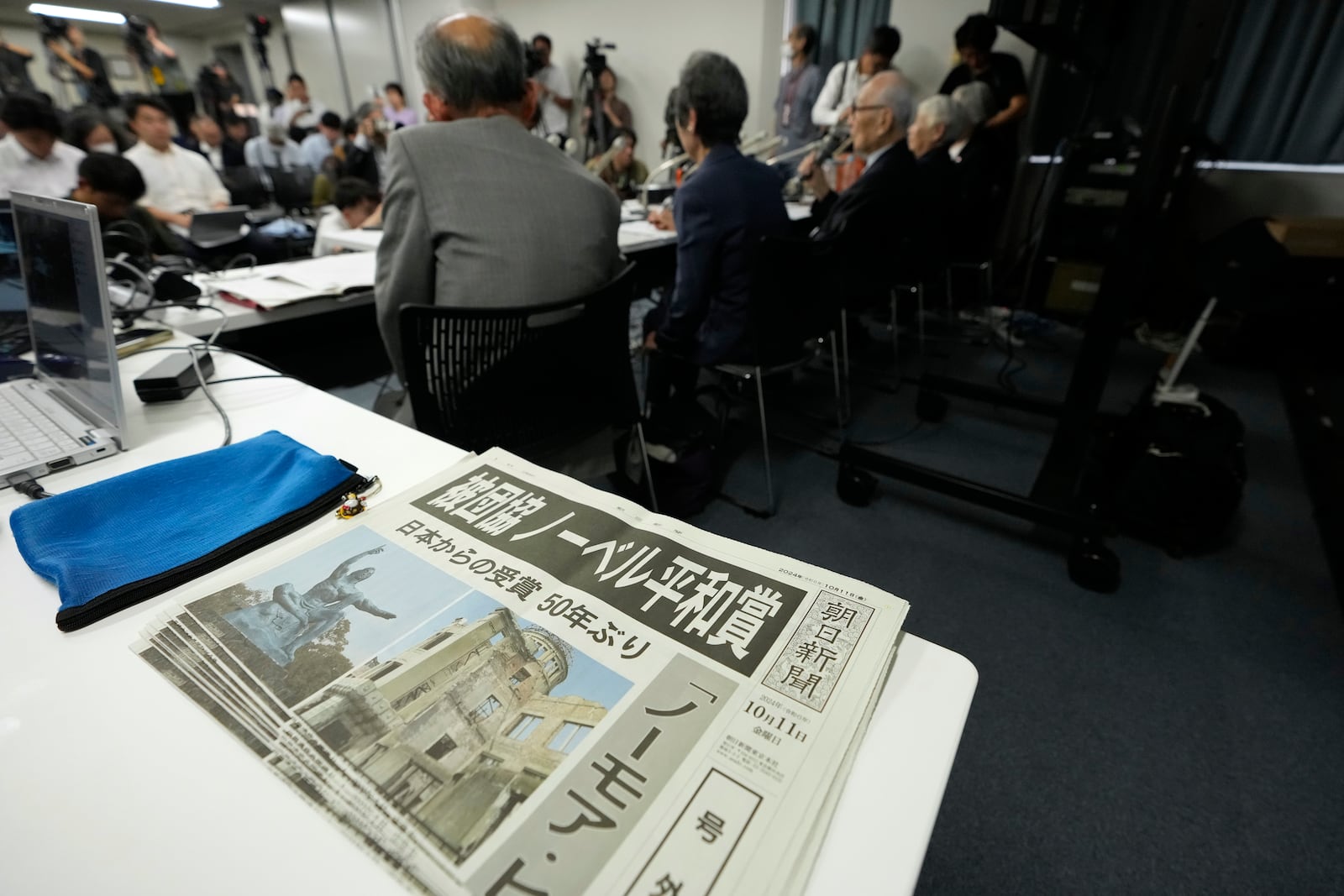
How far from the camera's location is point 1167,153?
124 cm

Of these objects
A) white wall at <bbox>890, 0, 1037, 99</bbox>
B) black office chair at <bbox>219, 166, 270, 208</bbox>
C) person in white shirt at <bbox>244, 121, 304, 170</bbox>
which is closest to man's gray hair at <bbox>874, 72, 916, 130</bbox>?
white wall at <bbox>890, 0, 1037, 99</bbox>

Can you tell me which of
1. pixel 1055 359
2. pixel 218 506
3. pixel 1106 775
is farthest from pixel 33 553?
pixel 1055 359

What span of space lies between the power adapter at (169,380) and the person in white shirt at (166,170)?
9.78 ft

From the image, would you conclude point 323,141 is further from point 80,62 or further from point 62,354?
point 62,354

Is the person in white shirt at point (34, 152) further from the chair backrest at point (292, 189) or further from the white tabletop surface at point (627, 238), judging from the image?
the white tabletop surface at point (627, 238)

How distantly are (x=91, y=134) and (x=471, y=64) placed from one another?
147 inches

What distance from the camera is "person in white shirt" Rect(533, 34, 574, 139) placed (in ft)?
17.6

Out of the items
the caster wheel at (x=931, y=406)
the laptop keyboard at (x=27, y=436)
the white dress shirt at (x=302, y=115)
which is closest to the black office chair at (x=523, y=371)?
the laptop keyboard at (x=27, y=436)

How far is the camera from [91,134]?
3291mm

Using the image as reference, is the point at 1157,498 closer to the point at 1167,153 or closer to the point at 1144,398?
the point at 1144,398

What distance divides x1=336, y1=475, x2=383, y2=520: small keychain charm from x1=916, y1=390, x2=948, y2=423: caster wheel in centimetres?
222

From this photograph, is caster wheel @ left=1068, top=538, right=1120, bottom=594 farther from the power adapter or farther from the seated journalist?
the power adapter

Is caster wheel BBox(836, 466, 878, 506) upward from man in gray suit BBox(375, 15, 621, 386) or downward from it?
downward

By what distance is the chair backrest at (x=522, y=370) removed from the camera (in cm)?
94
